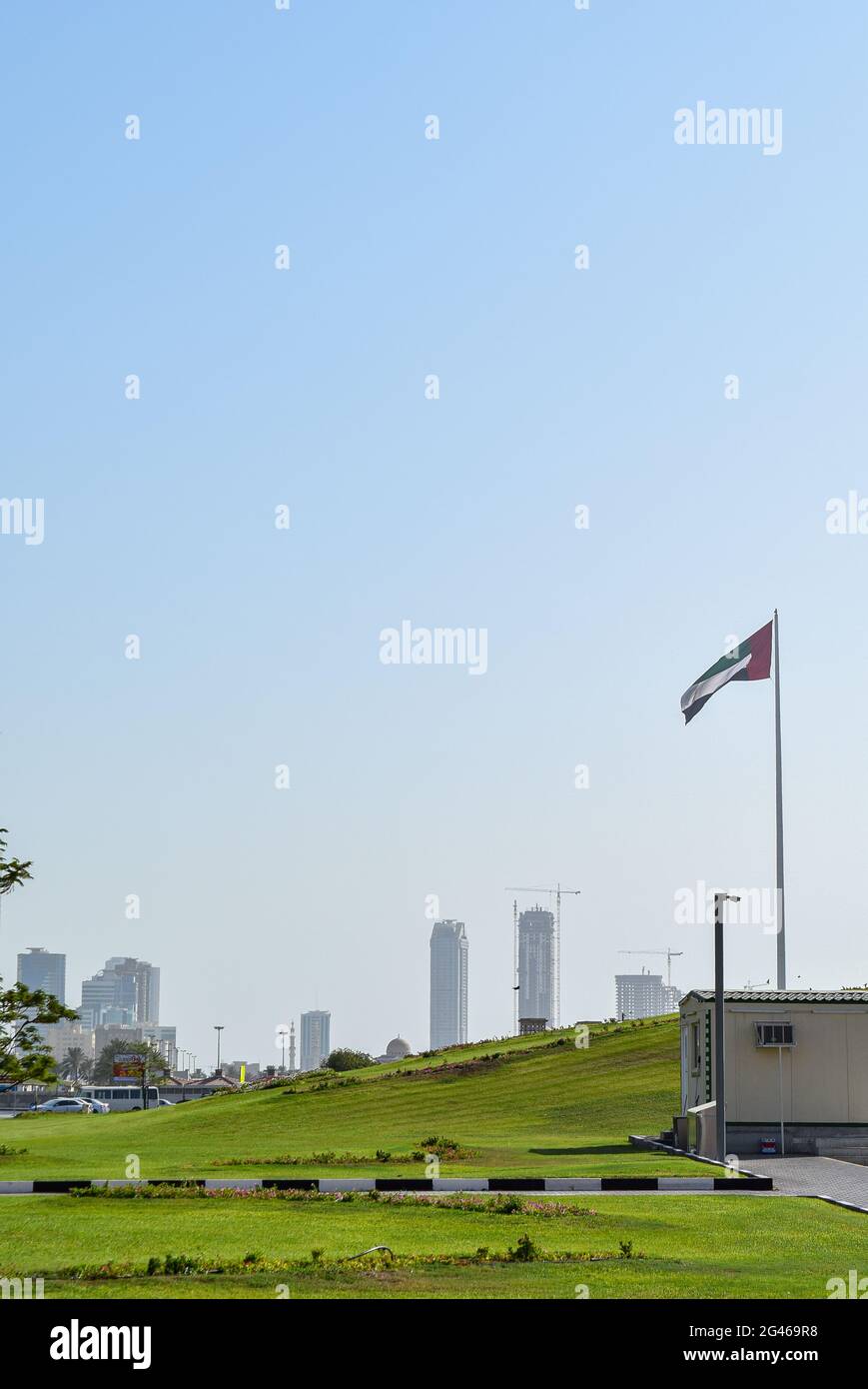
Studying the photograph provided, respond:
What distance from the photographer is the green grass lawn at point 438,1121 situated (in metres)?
30.3

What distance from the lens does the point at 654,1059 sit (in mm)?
53781

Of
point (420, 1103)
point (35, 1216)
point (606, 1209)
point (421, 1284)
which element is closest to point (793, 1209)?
point (606, 1209)

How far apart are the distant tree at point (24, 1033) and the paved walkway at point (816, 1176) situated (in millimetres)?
12412

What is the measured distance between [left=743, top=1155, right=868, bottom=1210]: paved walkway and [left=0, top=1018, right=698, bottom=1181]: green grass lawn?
1868mm

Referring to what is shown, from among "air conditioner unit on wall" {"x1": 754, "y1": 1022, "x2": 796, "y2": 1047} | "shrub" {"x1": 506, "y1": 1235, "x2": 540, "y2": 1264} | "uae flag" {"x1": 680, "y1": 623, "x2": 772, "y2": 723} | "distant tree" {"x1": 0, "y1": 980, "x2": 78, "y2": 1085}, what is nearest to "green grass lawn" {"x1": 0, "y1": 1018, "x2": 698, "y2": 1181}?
"distant tree" {"x1": 0, "y1": 980, "x2": 78, "y2": 1085}

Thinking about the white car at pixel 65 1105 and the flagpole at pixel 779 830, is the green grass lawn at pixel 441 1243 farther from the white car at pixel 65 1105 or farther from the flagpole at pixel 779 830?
the white car at pixel 65 1105

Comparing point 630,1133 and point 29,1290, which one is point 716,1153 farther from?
point 29,1290

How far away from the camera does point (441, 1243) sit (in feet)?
57.7

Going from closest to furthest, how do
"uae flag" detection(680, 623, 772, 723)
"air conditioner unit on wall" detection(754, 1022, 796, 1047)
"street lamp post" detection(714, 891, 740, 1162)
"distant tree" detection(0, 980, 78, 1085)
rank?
"distant tree" detection(0, 980, 78, 1085)
"street lamp post" detection(714, 891, 740, 1162)
"air conditioner unit on wall" detection(754, 1022, 796, 1047)
"uae flag" detection(680, 623, 772, 723)

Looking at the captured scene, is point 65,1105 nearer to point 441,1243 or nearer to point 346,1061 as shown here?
point 346,1061

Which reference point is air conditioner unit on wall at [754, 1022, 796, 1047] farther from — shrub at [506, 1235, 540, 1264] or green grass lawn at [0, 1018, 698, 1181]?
shrub at [506, 1235, 540, 1264]

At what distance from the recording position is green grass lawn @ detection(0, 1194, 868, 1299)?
14430mm

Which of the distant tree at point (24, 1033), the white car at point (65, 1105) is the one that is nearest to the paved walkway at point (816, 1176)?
the distant tree at point (24, 1033)
